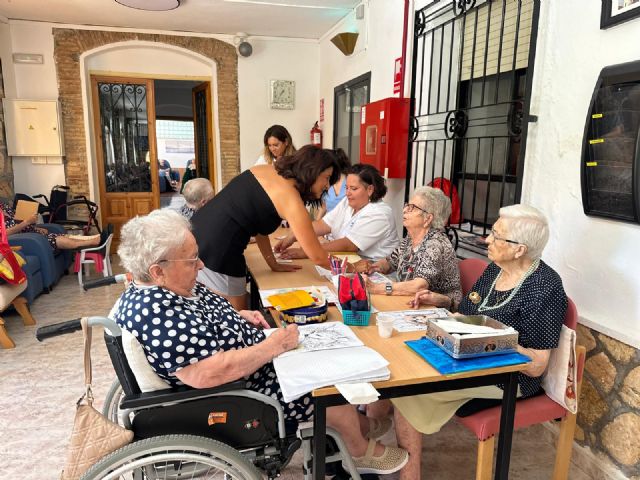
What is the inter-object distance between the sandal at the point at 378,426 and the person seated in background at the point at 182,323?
0.52 metres

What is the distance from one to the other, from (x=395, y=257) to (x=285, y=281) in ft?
2.12

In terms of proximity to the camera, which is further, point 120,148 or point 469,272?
point 120,148

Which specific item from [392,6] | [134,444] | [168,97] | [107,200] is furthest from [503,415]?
[168,97]

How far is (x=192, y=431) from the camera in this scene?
1.36m

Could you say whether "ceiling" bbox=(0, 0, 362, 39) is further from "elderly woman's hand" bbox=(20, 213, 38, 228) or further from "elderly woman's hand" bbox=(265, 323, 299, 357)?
"elderly woman's hand" bbox=(265, 323, 299, 357)

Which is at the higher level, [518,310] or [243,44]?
[243,44]

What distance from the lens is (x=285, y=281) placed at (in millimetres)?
2252

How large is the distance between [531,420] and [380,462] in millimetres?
567

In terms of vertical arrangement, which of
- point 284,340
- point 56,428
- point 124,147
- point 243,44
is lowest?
point 56,428

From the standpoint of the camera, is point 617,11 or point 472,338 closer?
point 472,338

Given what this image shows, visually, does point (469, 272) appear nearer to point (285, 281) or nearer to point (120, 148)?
point (285, 281)

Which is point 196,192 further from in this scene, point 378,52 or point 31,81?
point 31,81

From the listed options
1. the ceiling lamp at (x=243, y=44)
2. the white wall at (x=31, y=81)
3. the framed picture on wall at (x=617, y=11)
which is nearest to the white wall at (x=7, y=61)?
the white wall at (x=31, y=81)

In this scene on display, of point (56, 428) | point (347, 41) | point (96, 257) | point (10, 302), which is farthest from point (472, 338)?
point (96, 257)
